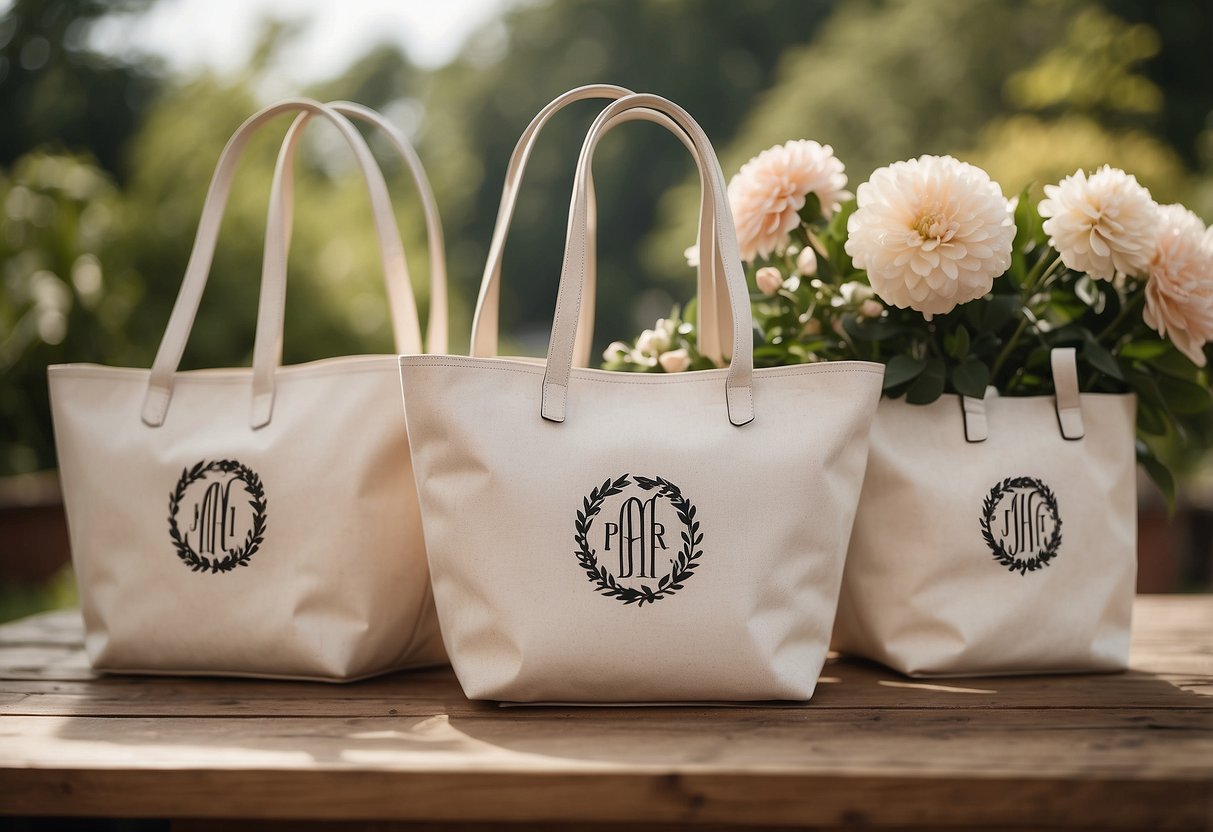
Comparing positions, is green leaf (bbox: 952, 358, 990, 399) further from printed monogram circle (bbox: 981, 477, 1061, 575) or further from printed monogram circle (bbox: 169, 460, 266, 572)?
printed monogram circle (bbox: 169, 460, 266, 572)

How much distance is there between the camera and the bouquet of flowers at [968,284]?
1.01 m

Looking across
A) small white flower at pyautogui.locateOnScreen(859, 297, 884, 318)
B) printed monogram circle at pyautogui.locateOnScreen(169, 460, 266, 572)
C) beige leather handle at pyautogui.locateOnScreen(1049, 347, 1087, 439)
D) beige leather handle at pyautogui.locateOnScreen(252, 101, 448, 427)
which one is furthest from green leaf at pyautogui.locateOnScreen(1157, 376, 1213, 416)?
printed monogram circle at pyautogui.locateOnScreen(169, 460, 266, 572)

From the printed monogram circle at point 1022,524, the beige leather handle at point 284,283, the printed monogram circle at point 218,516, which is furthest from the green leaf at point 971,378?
the printed monogram circle at point 218,516

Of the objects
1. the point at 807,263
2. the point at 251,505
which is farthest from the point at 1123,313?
the point at 251,505

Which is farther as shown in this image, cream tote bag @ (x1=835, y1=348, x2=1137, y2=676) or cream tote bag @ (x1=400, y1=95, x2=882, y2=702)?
Result: cream tote bag @ (x1=835, y1=348, x2=1137, y2=676)

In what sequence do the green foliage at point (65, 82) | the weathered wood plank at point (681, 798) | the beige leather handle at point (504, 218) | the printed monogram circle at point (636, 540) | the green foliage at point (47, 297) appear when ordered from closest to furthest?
1. the weathered wood plank at point (681, 798)
2. the printed monogram circle at point (636, 540)
3. the beige leather handle at point (504, 218)
4. the green foliage at point (47, 297)
5. the green foliage at point (65, 82)

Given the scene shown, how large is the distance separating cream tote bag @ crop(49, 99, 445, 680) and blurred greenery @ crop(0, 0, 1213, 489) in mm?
830

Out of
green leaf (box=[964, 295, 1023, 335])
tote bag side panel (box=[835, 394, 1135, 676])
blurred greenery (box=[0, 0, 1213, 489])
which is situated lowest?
tote bag side panel (box=[835, 394, 1135, 676])

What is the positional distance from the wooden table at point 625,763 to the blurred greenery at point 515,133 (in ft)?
1.95

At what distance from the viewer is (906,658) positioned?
43.4 inches

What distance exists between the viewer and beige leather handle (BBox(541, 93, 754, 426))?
97 centimetres

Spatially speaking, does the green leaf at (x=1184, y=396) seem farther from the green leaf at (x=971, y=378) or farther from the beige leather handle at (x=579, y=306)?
the beige leather handle at (x=579, y=306)

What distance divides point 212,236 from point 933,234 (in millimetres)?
887

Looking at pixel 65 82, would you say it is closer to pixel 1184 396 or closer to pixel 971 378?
pixel 971 378
